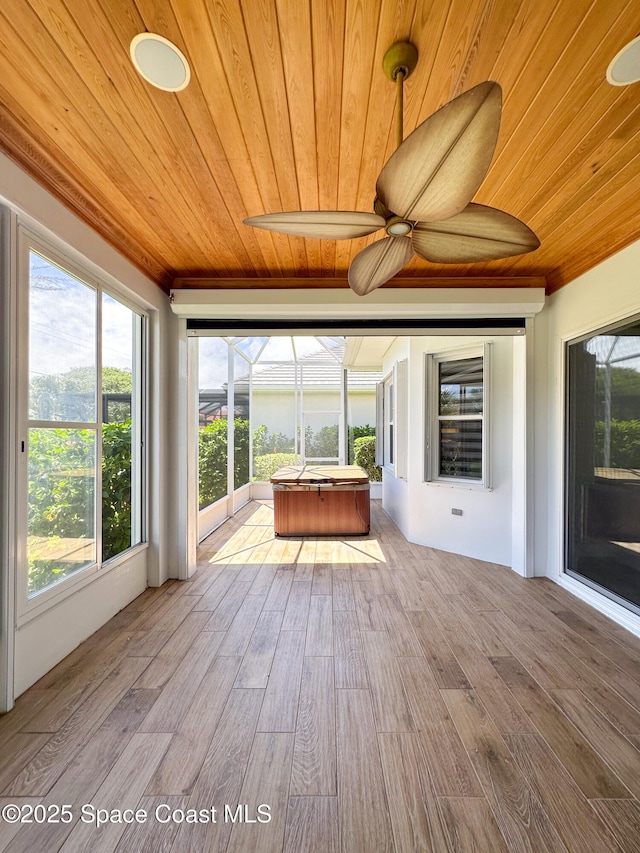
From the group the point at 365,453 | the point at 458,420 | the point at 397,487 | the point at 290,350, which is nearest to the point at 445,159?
the point at 458,420

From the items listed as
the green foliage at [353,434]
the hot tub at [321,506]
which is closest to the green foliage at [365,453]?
the green foliage at [353,434]

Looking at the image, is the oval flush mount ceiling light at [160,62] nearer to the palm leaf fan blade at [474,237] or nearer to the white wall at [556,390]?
the palm leaf fan blade at [474,237]

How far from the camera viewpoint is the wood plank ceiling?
127 centimetres

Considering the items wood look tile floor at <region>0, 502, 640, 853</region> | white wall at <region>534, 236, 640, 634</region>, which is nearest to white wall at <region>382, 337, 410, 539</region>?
white wall at <region>534, 236, 640, 634</region>

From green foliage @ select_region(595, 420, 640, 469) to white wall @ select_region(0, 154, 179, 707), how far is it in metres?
3.46

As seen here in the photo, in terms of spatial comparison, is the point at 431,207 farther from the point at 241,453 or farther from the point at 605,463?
the point at 241,453

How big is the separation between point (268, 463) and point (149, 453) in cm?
448

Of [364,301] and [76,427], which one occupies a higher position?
[364,301]

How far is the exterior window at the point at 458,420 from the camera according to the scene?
399cm

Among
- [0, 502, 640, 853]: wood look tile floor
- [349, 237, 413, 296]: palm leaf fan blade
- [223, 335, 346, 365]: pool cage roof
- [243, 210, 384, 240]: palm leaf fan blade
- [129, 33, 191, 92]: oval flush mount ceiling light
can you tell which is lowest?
[0, 502, 640, 853]: wood look tile floor

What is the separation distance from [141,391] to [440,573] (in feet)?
10.1

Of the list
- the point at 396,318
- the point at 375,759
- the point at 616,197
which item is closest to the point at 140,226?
the point at 396,318

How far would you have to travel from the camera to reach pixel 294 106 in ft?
5.28

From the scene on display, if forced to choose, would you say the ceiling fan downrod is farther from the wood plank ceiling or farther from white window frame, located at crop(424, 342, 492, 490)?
white window frame, located at crop(424, 342, 492, 490)
